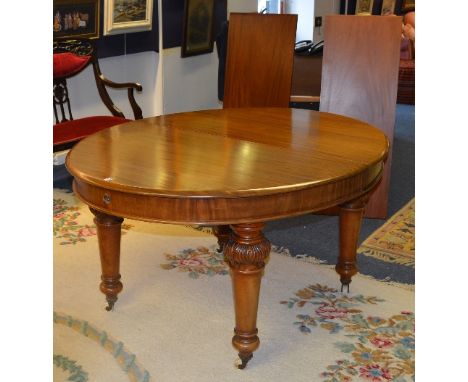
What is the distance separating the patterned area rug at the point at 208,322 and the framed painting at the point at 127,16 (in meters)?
2.23

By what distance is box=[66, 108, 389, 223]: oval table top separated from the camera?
2.43 meters

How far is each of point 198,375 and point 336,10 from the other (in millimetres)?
8261

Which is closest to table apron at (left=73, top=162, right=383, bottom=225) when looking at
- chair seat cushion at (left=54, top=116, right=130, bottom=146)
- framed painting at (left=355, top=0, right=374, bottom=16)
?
chair seat cushion at (left=54, top=116, right=130, bottom=146)

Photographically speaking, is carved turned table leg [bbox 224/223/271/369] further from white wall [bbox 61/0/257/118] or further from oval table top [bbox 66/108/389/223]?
white wall [bbox 61/0/257/118]

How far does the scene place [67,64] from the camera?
16.3ft

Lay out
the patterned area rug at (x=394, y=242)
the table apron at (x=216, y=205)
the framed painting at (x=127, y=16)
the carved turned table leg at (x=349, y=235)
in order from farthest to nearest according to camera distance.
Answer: the framed painting at (x=127, y=16) → the patterned area rug at (x=394, y=242) → the carved turned table leg at (x=349, y=235) → the table apron at (x=216, y=205)

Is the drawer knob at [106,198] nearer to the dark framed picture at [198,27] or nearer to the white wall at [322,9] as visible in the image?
the dark framed picture at [198,27]

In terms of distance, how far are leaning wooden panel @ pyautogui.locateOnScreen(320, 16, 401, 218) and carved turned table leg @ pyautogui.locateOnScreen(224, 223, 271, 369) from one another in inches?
78.0

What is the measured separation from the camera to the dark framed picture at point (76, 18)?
16.7 feet

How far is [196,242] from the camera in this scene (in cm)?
416

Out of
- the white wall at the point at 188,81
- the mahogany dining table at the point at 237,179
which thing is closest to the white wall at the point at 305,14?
the white wall at the point at 188,81

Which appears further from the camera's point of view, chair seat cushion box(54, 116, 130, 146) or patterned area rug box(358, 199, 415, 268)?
chair seat cushion box(54, 116, 130, 146)
